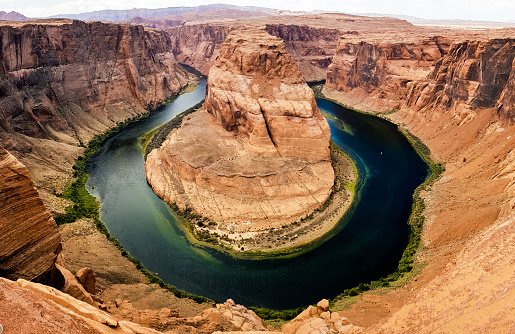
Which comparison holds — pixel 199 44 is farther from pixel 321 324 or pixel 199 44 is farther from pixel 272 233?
pixel 321 324

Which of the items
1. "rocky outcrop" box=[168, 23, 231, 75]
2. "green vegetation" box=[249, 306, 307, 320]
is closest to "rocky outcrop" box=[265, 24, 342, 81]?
"rocky outcrop" box=[168, 23, 231, 75]

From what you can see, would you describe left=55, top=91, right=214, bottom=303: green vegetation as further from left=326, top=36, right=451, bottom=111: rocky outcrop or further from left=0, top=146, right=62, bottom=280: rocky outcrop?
left=326, top=36, right=451, bottom=111: rocky outcrop

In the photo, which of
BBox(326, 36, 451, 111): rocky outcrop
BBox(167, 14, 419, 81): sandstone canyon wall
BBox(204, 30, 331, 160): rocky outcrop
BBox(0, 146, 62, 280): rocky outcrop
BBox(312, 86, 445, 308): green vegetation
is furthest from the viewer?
BBox(167, 14, 419, 81): sandstone canyon wall

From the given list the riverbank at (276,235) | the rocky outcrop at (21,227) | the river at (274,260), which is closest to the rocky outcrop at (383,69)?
the river at (274,260)

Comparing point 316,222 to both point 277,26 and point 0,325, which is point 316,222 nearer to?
point 0,325

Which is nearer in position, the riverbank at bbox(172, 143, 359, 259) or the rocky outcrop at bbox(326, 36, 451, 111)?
the riverbank at bbox(172, 143, 359, 259)
